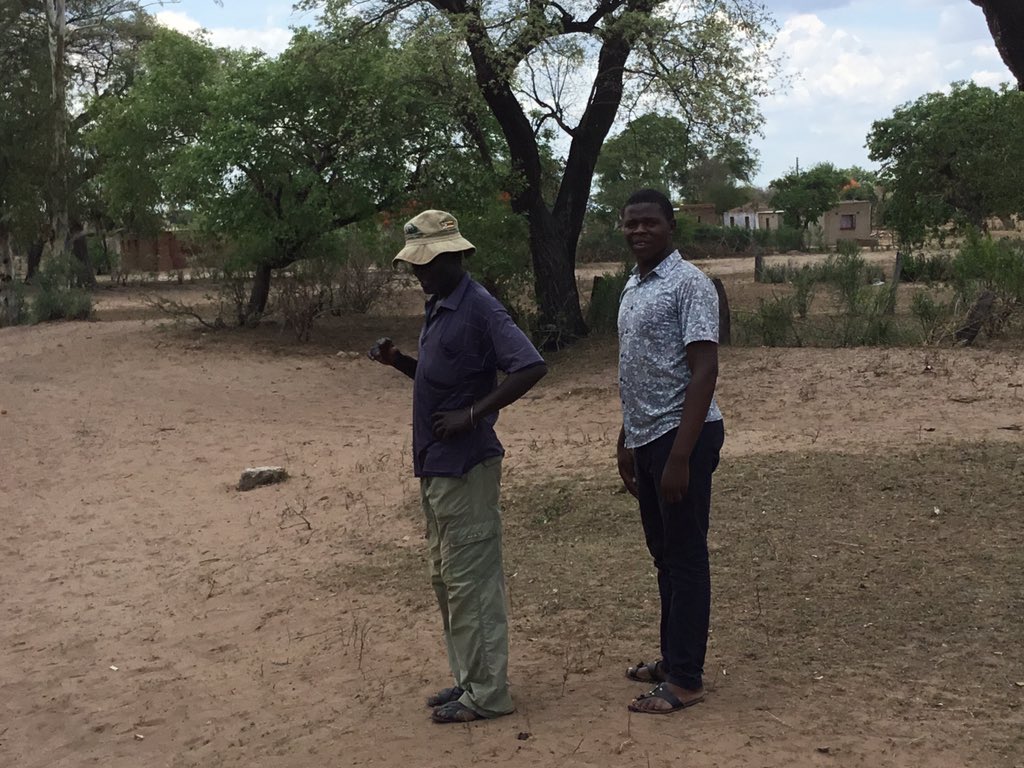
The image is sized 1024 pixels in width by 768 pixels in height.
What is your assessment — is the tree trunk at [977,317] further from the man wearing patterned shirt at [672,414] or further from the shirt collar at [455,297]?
the shirt collar at [455,297]

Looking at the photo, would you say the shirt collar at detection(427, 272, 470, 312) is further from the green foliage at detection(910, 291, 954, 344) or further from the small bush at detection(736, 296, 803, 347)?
the small bush at detection(736, 296, 803, 347)

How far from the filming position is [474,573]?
3.70m

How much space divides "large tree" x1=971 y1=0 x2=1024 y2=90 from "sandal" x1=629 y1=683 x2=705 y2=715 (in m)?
2.88

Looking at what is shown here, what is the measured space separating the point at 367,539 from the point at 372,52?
10.5 m

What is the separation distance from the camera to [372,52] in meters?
15.5

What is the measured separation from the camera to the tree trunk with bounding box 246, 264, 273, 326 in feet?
57.8

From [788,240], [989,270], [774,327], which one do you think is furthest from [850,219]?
[774,327]

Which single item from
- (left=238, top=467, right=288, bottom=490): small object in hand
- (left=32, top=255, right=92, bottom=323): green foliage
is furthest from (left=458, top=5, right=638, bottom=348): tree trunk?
(left=32, top=255, right=92, bottom=323): green foliage

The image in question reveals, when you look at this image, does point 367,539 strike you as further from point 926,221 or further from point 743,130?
point 926,221

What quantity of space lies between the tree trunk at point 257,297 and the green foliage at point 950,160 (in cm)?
1859

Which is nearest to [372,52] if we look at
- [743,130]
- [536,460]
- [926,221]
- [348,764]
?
[743,130]

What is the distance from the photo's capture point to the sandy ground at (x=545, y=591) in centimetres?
372

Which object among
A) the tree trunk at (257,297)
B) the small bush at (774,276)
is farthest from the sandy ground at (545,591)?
the small bush at (774,276)

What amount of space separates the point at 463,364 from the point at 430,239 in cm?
44
